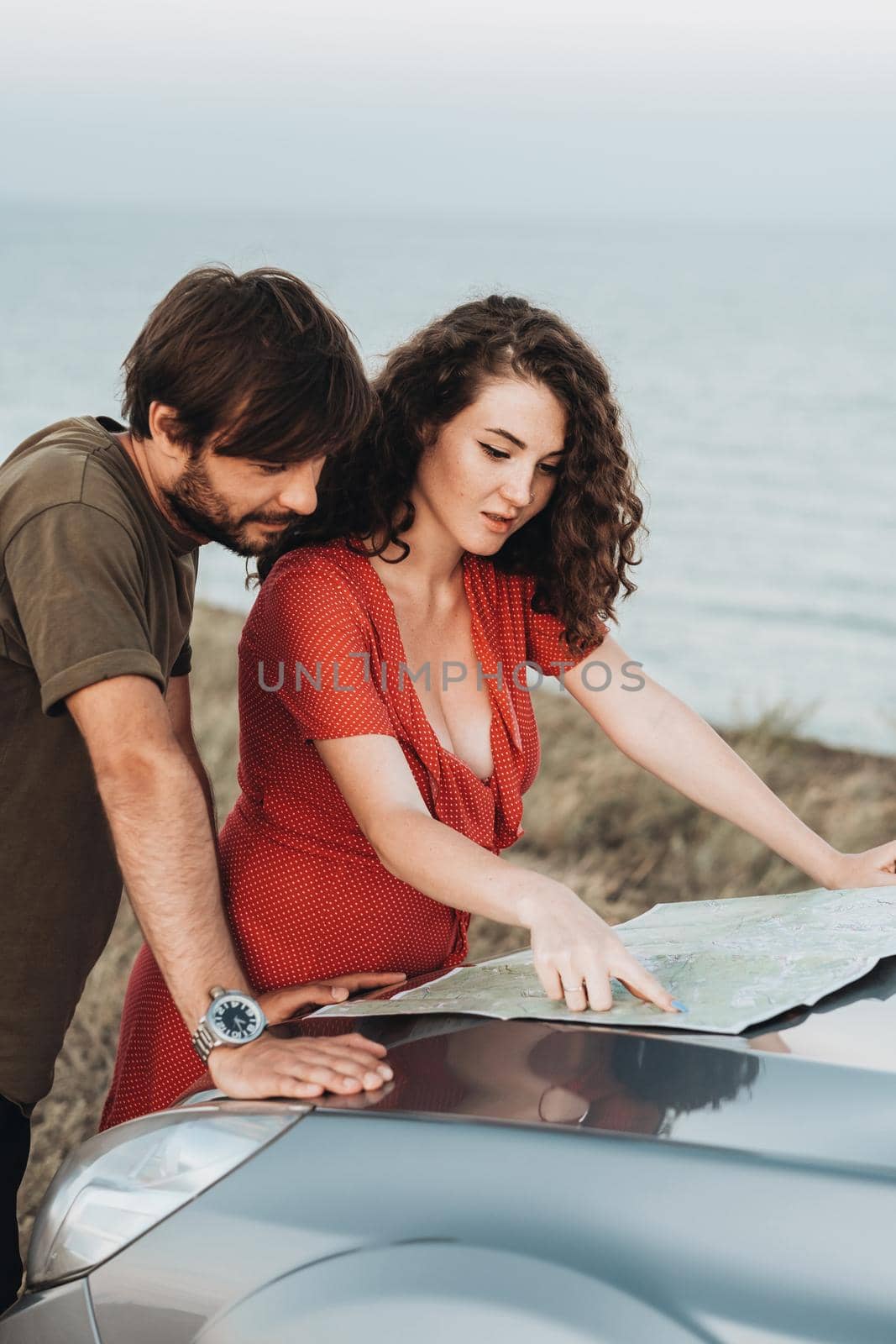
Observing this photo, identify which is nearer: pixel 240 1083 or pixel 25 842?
pixel 240 1083

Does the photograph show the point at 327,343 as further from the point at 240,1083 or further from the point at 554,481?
the point at 240,1083

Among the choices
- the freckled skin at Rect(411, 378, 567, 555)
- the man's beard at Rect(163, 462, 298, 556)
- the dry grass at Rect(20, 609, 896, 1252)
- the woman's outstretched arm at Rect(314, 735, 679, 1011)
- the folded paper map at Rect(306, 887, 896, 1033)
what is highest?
the freckled skin at Rect(411, 378, 567, 555)

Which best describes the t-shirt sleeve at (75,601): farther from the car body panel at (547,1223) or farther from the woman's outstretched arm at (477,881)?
the car body panel at (547,1223)

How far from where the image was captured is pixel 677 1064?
4.88 feet

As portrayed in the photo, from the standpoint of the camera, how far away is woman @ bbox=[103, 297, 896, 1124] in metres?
2.28

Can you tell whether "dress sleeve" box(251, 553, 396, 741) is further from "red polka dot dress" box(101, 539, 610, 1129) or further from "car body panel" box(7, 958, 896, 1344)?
"car body panel" box(7, 958, 896, 1344)

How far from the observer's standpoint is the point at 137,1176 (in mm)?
1533

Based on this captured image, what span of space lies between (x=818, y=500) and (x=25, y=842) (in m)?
22.5

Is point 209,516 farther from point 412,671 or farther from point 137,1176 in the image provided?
point 137,1176

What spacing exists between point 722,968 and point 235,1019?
63 centimetres

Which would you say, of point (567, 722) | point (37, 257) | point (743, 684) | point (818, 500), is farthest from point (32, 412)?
point (37, 257)

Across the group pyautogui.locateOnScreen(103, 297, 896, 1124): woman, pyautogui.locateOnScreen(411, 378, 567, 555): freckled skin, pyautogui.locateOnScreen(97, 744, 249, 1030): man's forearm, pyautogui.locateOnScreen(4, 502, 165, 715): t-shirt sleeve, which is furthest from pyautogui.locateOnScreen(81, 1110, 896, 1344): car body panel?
pyautogui.locateOnScreen(411, 378, 567, 555): freckled skin

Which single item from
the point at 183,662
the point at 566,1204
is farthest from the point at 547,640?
the point at 566,1204

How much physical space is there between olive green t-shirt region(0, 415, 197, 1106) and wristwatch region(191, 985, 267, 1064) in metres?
0.42
